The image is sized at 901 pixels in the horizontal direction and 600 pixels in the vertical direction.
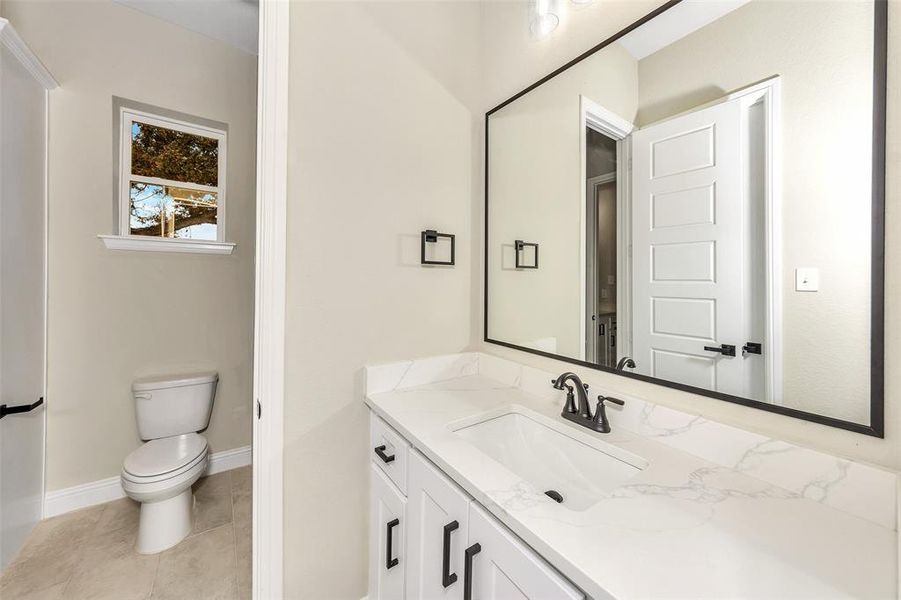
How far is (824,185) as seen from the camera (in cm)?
69

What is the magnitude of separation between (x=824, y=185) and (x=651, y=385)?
0.58 m

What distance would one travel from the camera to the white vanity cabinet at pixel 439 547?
2.02 ft

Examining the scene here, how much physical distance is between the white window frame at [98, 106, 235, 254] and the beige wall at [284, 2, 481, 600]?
139cm

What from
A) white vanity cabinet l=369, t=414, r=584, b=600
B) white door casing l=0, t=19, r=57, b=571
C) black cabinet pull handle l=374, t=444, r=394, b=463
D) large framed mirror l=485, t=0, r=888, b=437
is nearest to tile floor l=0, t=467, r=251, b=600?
white door casing l=0, t=19, r=57, b=571

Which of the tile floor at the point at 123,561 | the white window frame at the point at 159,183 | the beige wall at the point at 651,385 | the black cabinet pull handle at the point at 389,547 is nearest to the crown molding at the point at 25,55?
the white window frame at the point at 159,183

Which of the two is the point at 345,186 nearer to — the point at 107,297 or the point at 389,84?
the point at 389,84

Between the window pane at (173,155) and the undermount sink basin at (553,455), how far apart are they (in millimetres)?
2298

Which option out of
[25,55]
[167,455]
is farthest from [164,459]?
[25,55]

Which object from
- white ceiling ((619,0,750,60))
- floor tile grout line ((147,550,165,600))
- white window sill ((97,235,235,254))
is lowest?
floor tile grout line ((147,550,165,600))

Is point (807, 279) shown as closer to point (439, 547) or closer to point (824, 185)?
point (824, 185)

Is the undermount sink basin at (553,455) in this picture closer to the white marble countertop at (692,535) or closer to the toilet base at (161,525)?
the white marble countertop at (692,535)

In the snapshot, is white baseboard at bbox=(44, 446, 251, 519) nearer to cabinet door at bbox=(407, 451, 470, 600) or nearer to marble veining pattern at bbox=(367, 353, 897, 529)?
cabinet door at bbox=(407, 451, 470, 600)

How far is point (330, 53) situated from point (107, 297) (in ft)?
6.15

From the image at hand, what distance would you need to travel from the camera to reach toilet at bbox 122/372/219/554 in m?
1.57
